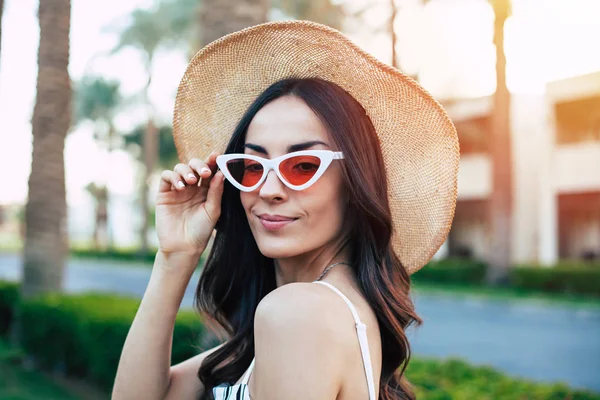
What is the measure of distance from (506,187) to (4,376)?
43.5 ft

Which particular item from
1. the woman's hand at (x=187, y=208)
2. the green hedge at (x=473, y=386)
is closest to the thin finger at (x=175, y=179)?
the woman's hand at (x=187, y=208)

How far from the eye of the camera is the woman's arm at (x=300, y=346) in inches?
48.4

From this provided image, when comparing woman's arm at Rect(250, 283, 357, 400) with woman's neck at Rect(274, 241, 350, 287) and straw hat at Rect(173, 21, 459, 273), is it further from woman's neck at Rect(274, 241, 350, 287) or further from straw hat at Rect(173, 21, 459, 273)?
straw hat at Rect(173, 21, 459, 273)

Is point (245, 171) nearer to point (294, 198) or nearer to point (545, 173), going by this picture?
point (294, 198)

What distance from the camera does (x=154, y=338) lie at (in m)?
1.76

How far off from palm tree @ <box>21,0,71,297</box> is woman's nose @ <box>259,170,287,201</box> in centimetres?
687

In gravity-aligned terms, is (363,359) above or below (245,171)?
below

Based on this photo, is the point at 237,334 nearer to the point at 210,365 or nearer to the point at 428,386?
the point at 210,365

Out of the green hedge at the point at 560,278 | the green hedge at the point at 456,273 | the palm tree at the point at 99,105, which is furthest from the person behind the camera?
the palm tree at the point at 99,105

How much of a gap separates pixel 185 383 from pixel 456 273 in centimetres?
1912

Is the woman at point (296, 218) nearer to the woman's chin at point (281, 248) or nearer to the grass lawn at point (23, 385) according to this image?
the woman's chin at point (281, 248)

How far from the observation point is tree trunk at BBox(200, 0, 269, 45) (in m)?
4.52

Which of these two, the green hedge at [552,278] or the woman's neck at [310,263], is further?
the green hedge at [552,278]

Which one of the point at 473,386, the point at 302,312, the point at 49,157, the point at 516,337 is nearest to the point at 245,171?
the point at 302,312
